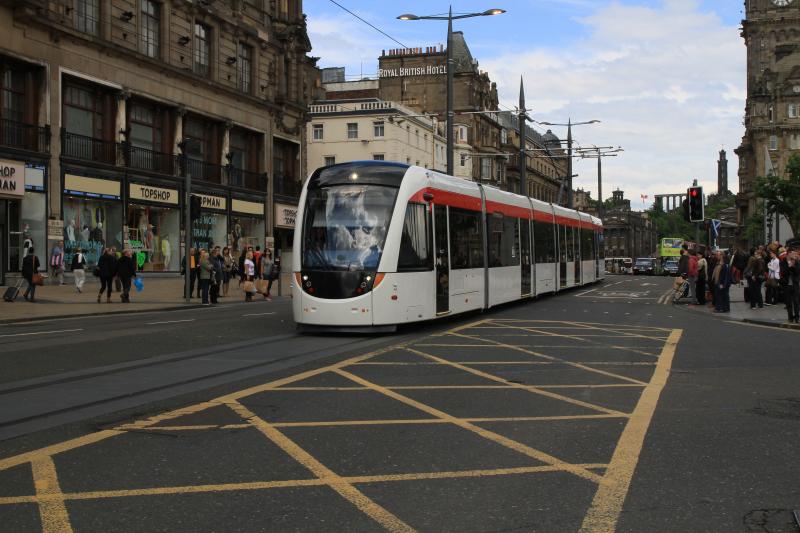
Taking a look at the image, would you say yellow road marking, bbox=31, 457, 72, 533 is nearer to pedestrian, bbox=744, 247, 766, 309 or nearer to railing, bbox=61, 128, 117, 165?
pedestrian, bbox=744, 247, 766, 309

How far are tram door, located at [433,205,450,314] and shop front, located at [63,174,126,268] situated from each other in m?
20.0

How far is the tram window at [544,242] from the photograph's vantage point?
83.2 ft

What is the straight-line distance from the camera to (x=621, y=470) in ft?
18.0

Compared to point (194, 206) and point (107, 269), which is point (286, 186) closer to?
point (194, 206)

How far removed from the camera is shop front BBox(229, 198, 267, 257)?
43.4 meters

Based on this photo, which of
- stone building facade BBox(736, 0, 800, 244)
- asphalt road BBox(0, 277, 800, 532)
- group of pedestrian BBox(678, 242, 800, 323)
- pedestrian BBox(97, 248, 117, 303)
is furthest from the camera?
stone building facade BBox(736, 0, 800, 244)

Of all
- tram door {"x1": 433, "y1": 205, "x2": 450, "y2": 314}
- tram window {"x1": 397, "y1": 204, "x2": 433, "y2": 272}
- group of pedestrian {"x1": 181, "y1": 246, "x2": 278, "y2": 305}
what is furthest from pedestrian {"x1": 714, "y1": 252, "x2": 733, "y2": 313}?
group of pedestrian {"x1": 181, "y1": 246, "x2": 278, "y2": 305}

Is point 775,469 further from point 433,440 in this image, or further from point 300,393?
point 300,393

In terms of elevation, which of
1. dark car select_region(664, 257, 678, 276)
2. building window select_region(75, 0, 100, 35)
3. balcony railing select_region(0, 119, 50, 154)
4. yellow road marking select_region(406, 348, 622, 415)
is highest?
building window select_region(75, 0, 100, 35)

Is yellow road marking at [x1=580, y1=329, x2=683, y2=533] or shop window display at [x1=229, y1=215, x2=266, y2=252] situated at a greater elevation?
shop window display at [x1=229, y1=215, x2=266, y2=252]

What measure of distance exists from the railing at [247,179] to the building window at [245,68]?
14.2 feet

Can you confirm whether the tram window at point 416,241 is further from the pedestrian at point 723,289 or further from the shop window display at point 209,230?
the shop window display at point 209,230

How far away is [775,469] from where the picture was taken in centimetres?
557

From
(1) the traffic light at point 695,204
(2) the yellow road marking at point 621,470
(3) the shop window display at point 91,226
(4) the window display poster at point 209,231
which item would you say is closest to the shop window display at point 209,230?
(4) the window display poster at point 209,231
